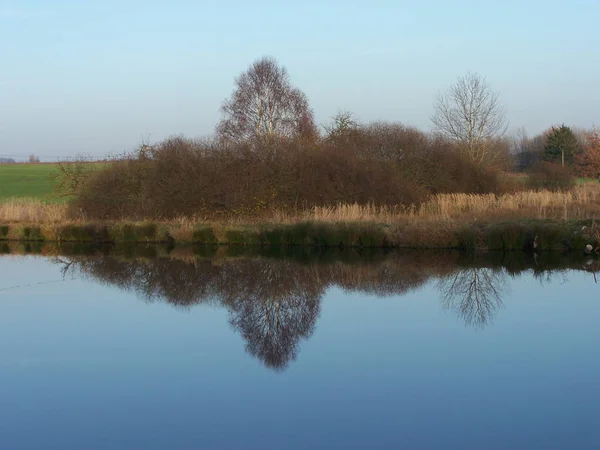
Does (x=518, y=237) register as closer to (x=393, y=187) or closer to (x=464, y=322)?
(x=393, y=187)

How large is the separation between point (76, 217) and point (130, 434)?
2038cm

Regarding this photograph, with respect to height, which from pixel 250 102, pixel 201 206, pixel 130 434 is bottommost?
pixel 130 434

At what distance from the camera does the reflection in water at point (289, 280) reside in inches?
452

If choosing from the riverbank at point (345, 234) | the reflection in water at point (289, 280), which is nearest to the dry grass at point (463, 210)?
the riverbank at point (345, 234)

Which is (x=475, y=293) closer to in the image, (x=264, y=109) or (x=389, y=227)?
(x=389, y=227)

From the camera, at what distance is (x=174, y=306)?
1333 cm

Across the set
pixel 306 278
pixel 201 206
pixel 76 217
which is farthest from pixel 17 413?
A: pixel 76 217

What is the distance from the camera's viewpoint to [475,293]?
1366 cm

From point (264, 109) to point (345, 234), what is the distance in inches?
700

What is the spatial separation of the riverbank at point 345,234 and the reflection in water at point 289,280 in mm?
791

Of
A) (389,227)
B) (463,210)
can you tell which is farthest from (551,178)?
(389,227)

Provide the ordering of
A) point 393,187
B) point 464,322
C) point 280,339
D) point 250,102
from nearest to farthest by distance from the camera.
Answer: point 280,339, point 464,322, point 393,187, point 250,102

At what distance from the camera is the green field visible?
4275cm

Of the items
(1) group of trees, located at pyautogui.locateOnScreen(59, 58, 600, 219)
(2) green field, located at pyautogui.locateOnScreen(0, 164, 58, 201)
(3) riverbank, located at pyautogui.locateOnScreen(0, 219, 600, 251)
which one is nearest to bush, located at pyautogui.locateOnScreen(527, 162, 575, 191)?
(1) group of trees, located at pyautogui.locateOnScreen(59, 58, 600, 219)
